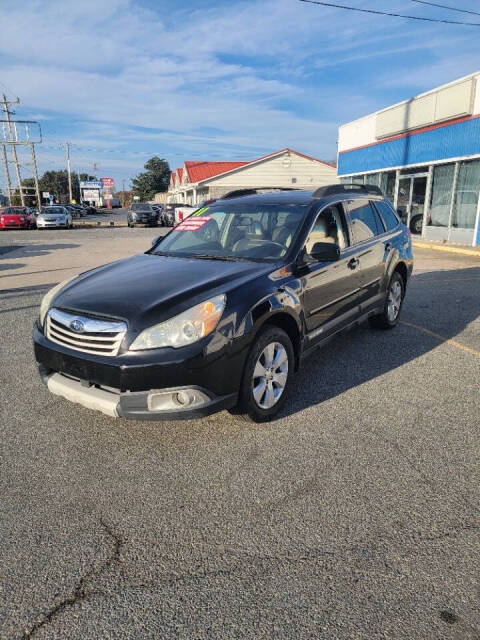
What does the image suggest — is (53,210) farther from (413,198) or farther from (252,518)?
(252,518)

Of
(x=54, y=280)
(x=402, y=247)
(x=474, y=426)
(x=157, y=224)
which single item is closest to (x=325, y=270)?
(x=474, y=426)

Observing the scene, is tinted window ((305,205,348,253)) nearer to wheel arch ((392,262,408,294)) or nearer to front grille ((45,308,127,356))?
wheel arch ((392,262,408,294))

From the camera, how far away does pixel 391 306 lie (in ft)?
19.4

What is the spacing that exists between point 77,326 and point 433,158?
56.9 feet

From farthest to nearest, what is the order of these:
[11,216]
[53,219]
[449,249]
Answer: [53,219], [11,216], [449,249]

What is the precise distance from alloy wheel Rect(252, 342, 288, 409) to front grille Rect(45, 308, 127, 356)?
1.01m

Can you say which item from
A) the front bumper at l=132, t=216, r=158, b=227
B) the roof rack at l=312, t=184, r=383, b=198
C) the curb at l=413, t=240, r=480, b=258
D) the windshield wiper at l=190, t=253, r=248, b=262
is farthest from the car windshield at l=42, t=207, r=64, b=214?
the windshield wiper at l=190, t=253, r=248, b=262

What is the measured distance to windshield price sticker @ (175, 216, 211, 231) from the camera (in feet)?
15.5

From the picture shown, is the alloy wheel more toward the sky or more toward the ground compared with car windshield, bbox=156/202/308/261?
more toward the ground

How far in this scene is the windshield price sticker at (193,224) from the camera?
4.73 metres

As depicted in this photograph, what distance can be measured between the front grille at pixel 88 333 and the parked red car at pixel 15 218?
28.7 meters

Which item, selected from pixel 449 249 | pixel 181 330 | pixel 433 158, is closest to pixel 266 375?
pixel 181 330

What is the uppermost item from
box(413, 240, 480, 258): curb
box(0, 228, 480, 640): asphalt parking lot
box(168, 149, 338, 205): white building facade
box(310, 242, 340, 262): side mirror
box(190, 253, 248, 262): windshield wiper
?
box(168, 149, 338, 205): white building facade

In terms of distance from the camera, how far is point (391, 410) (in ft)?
12.4
